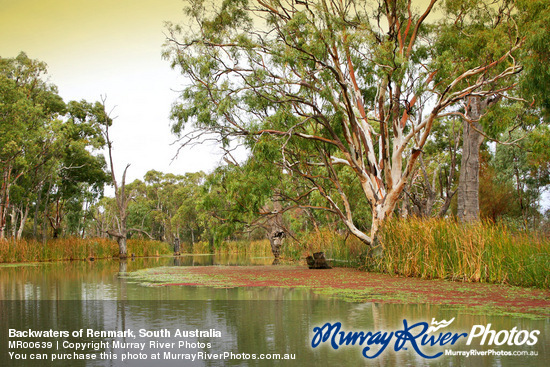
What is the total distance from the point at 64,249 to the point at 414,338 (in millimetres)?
27915

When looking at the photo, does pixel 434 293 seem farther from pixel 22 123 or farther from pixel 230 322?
pixel 22 123

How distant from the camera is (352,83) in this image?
18.5 meters

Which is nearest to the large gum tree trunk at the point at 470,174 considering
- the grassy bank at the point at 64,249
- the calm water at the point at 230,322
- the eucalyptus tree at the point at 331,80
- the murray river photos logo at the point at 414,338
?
the eucalyptus tree at the point at 331,80

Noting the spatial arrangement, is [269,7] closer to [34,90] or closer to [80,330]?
[80,330]

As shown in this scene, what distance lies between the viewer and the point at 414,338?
534 cm

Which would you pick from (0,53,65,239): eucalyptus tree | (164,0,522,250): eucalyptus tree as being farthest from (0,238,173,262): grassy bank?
→ (164,0,522,250): eucalyptus tree

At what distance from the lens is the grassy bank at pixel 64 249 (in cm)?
2538

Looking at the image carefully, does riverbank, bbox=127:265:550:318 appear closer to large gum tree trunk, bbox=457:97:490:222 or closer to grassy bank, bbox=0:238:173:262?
large gum tree trunk, bbox=457:97:490:222

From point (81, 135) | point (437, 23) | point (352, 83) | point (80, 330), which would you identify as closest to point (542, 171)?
point (437, 23)

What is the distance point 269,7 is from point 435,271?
11.0 meters

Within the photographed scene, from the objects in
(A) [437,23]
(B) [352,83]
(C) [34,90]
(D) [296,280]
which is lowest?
(D) [296,280]

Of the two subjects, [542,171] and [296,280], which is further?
[542,171]

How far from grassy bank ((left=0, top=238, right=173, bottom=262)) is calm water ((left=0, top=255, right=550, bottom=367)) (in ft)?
56.2

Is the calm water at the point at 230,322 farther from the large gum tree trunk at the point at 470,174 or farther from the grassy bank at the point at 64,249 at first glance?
the grassy bank at the point at 64,249
